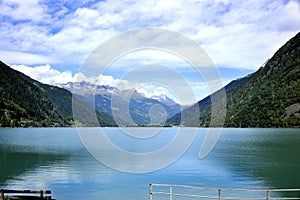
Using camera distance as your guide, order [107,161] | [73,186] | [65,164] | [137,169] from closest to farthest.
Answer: [73,186] < [137,169] < [65,164] < [107,161]

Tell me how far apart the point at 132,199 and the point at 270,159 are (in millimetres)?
45862

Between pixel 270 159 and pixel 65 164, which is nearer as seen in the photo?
pixel 65 164

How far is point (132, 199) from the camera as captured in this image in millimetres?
37281

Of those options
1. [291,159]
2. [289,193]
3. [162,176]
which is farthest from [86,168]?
[291,159]

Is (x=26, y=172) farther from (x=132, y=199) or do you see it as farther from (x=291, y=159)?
(x=291, y=159)

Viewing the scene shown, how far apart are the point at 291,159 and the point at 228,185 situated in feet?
105

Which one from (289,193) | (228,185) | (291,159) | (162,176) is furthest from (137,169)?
(291,159)

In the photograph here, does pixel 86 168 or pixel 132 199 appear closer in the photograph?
pixel 132 199

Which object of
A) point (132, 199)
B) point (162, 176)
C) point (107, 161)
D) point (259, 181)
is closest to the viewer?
point (132, 199)

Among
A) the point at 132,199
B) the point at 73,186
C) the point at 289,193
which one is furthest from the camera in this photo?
the point at 73,186

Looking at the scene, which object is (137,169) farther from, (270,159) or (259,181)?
(270,159)

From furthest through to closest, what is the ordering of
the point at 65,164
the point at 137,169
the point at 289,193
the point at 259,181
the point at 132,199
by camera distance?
1. the point at 65,164
2. the point at 137,169
3. the point at 259,181
4. the point at 289,193
5. the point at 132,199

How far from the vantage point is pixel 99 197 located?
38.2 metres

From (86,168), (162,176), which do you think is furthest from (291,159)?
(86,168)
